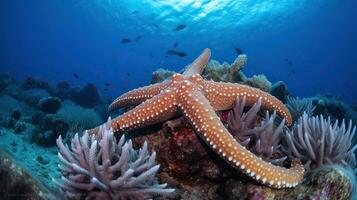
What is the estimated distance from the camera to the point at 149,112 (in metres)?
4.97

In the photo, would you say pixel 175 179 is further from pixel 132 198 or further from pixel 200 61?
pixel 200 61

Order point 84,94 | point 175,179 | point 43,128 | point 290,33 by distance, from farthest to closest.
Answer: point 290,33 < point 84,94 < point 43,128 < point 175,179

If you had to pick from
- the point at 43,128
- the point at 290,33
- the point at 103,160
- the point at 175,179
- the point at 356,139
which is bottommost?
the point at 290,33

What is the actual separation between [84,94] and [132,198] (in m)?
22.9

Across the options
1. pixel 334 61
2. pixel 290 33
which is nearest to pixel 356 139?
pixel 290 33

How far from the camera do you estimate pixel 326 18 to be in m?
54.5

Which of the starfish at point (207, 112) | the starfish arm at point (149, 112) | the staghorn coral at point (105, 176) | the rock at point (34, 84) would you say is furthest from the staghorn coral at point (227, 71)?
the rock at point (34, 84)

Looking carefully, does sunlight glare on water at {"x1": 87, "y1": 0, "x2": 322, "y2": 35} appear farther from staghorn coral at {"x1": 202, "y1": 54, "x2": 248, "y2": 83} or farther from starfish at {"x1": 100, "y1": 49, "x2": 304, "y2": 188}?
starfish at {"x1": 100, "y1": 49, "x2": 304, "y2": 188}

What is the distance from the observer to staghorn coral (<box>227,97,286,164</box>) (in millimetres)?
4828

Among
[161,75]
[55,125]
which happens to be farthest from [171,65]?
[161,75]

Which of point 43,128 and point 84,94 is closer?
point 43,128

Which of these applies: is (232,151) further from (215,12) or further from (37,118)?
(215,12)

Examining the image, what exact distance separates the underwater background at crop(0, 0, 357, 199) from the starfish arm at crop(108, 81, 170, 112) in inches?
24.7

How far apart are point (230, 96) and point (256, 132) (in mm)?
757
